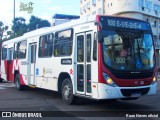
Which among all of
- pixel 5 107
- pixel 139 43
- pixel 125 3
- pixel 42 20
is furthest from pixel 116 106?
pixel 42 20

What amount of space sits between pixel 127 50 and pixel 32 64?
667 centimetres

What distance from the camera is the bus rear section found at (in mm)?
9930

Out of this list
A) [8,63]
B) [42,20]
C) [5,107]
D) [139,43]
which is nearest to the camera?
[139,43]

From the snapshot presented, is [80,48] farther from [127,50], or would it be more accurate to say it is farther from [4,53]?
[4,53]

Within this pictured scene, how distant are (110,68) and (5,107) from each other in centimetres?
422

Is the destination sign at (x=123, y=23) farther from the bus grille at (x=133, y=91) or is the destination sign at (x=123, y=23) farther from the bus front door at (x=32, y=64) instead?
the bus front door at (x=32, y=64)

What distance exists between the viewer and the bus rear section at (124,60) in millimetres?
9930

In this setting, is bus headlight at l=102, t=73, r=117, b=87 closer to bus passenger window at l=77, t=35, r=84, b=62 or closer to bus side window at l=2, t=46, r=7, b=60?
bus passenger window at l=77, t=35, r=84, b=62

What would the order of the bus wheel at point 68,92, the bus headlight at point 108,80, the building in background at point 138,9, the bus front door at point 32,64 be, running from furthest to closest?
the building in background at point 138,9 → the bus front door at point 32,64 → the bus wheel at point 68,92 → the bus headlight at point 108,80

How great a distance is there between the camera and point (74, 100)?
38.7 feet

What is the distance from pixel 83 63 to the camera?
10945 mm

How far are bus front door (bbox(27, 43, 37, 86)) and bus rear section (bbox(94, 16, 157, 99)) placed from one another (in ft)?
19.6

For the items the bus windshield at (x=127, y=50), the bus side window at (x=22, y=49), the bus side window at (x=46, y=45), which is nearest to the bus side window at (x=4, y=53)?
the bus side window at (x=22, y=49)

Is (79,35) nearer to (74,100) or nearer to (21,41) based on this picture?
(74,100)
